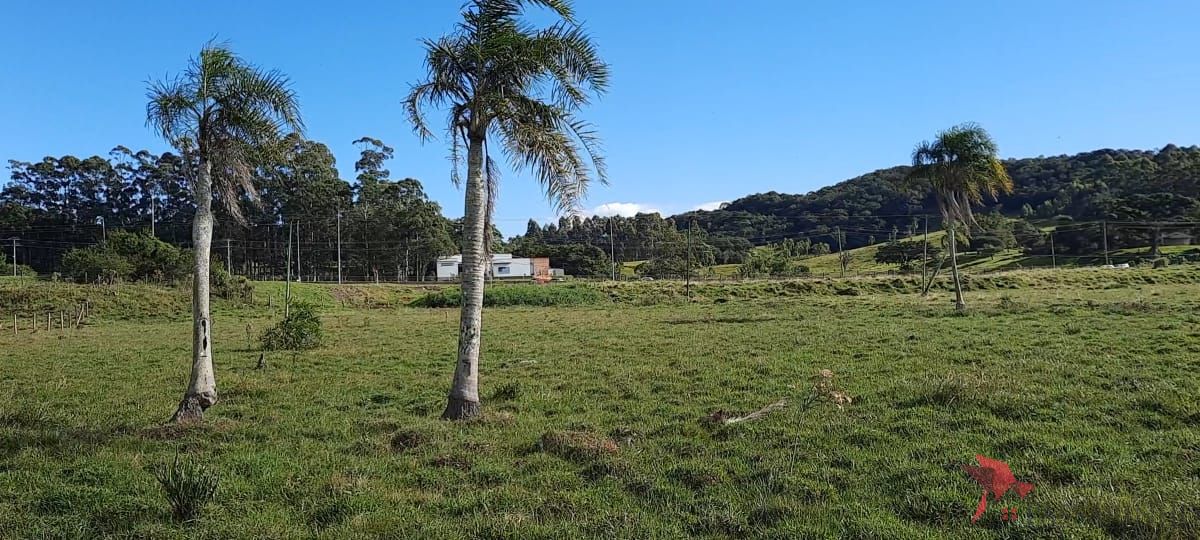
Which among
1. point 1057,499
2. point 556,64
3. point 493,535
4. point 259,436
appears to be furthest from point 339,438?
point 1057,499

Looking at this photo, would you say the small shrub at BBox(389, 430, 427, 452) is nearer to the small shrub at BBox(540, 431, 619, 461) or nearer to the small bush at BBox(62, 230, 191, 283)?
the small shrub at BBox(540, 431, 619, 461)

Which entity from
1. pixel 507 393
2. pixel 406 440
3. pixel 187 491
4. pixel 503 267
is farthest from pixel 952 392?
pixel 503 267

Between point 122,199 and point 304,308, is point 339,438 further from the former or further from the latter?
point 122,199

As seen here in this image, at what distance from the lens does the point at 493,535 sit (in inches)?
192

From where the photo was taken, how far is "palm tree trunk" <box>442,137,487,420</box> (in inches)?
353

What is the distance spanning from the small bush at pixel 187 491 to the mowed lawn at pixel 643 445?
11 cm

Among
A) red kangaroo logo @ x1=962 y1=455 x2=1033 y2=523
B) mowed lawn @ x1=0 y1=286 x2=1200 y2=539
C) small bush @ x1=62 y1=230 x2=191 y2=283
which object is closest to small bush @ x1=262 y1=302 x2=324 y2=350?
mowed lawn @ x1=0 y1=286 x2=1200 y2=539

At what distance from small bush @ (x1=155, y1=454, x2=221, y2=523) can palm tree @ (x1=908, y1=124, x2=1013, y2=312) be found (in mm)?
27459

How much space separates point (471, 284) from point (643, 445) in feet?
10.7

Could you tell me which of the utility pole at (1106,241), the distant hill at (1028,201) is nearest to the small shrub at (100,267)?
the utility pole at (1106,241)

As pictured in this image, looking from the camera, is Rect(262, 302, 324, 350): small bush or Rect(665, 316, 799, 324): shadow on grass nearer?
Rect(262, 302, 324, 350): small bush

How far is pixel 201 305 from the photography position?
9.48 metres

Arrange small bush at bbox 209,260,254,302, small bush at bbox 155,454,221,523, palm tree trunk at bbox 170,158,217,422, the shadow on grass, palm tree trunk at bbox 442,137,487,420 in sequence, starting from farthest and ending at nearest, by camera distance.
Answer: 1. small bush at bbox 209,260,254,302
2. the shadow on grass
3. palm tree trunk at bbox 170,158,217,422
4. palm tree trunk at bbox 442,137,487,420
5. small bush at bbox 155,454,221,523

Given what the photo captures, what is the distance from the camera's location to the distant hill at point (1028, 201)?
305 feet
